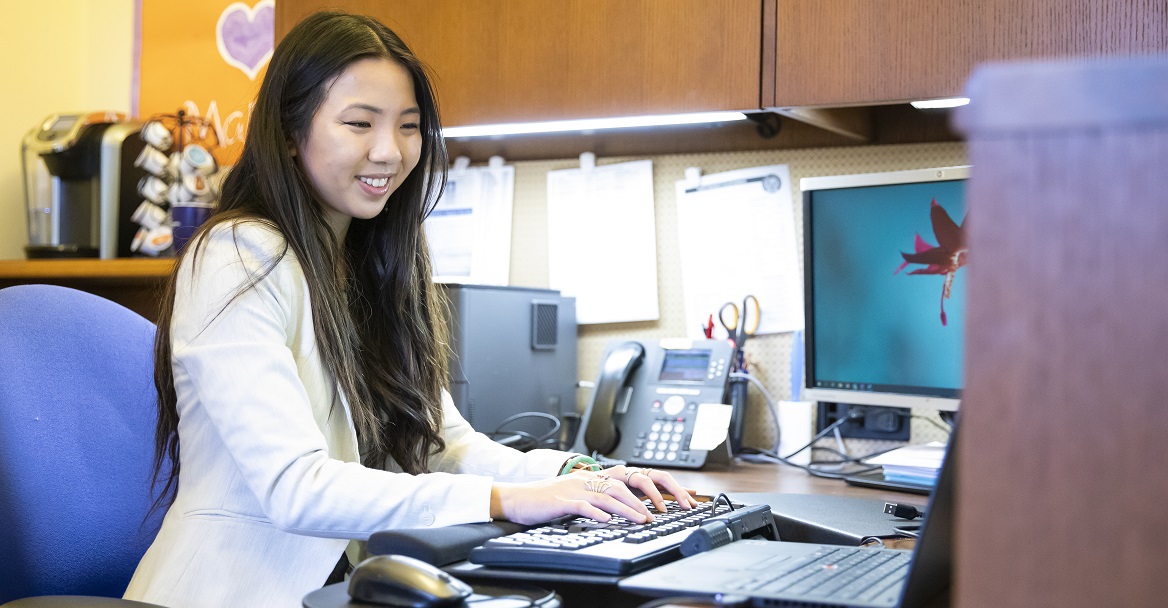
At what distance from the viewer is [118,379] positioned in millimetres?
1199

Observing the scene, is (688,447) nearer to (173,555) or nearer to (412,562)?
(173,555)

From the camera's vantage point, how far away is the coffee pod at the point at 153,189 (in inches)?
83.8

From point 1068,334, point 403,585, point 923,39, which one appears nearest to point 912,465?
point 923,39

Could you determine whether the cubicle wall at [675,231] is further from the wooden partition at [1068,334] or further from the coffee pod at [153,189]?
the wooden partition at [1068,334]

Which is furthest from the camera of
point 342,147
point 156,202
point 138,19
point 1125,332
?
Result: point 138,19

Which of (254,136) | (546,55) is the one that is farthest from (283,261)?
(546,55)

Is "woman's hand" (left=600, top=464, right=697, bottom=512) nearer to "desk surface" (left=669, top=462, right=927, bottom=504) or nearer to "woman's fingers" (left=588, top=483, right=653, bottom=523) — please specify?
"woman's fingers" (left=588, top=483, right=653, bottom=523)

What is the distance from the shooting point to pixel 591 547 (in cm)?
78

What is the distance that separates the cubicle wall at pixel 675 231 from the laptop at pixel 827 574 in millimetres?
976

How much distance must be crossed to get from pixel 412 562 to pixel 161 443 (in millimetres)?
636

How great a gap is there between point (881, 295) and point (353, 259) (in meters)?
0.76

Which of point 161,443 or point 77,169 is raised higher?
point 77,169

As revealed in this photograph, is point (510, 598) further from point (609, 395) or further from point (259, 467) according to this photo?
point (609, 395)

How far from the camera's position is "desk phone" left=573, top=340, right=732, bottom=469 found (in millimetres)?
1628
